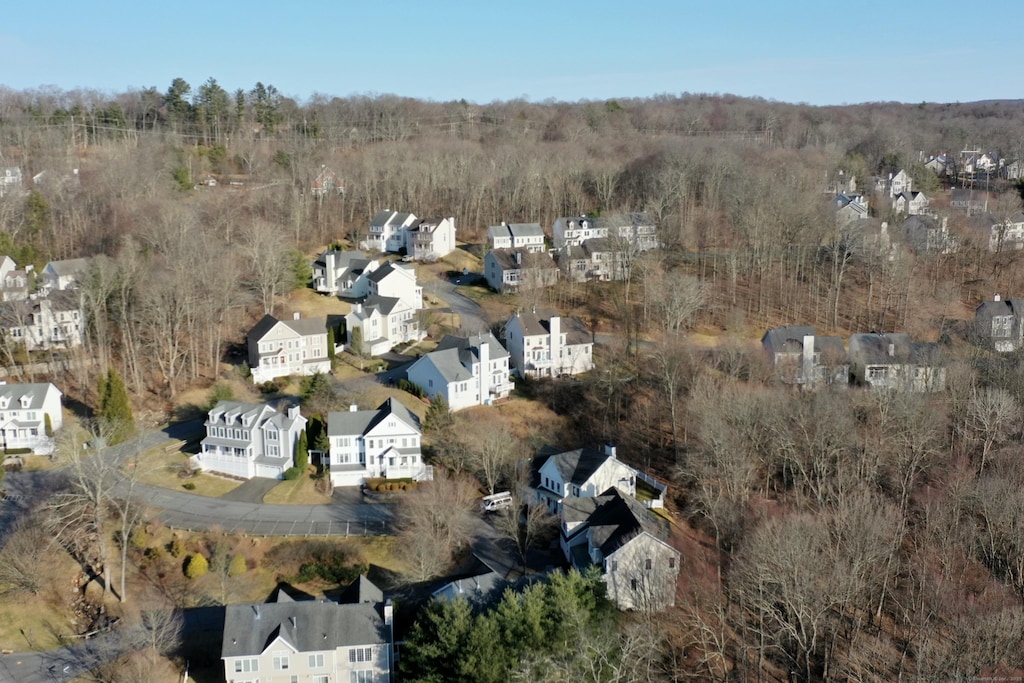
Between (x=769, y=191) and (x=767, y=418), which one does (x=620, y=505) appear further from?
(x=769, y=191)

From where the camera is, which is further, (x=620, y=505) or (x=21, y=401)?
(x=21, y=401)

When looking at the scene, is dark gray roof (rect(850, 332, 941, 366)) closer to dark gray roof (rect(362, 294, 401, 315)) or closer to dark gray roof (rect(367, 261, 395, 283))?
dark gray roof (rect(362, 294, 401, 315))

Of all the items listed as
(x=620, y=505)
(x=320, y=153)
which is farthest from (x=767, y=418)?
(x=320, y=153)

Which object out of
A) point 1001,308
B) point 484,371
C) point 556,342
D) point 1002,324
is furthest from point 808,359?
point 484,371

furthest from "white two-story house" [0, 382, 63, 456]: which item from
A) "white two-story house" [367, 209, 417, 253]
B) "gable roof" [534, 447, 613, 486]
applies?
"white two-story house" [367, 209, 417, 253]

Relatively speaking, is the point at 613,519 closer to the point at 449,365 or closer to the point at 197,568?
the point at 197,568

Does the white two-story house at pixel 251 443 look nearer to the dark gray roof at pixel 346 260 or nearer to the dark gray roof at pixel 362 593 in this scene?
the dark gray roof at pixel 362 593

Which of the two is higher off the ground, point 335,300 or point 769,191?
point 769,191
